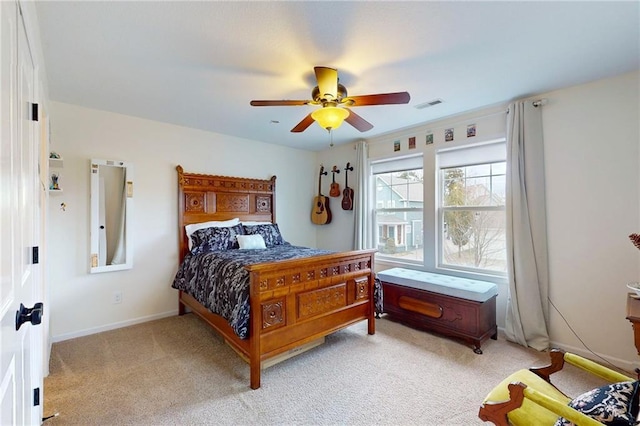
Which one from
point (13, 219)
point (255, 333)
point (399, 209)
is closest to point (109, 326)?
point (255, 333)

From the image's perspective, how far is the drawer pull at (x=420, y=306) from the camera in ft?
9.85

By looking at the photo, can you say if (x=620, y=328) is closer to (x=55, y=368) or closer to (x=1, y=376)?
(x=1, y=376)

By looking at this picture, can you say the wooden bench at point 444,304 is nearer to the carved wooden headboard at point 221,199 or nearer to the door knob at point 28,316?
the carved wooden headboard at point 221,199

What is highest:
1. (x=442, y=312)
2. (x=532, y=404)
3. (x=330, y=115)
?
(x=330, y=115)

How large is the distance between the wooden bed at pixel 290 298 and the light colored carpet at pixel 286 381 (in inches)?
8.6

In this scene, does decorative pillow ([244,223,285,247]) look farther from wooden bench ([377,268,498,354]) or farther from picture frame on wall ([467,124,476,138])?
picture frame on wall ([467,124,476,138])

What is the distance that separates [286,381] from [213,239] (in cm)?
193

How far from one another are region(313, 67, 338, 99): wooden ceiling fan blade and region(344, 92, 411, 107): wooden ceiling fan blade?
13 centimetres

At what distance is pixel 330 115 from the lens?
2.24 m

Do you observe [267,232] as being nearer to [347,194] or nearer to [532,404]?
[347,194]

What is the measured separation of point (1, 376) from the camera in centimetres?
78

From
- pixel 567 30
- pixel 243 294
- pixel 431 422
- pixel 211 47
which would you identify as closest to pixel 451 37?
pixel 567 30

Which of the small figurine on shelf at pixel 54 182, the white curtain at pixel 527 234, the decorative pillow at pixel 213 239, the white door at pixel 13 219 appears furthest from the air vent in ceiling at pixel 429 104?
the small figurine on shelf at pixel 54 182

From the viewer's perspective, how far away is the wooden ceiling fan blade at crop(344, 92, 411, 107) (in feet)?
6.72
